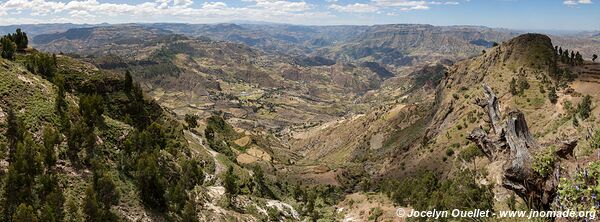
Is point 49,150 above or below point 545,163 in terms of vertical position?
below

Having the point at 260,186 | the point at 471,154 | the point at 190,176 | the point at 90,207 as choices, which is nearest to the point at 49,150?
the point at 90,207

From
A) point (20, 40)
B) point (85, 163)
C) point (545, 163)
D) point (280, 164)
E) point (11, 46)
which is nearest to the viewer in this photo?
point (545, 163)

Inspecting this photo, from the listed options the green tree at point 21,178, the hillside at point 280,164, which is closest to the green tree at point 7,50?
the hillside at point 280,164

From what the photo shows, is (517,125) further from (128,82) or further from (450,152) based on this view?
(128,82)

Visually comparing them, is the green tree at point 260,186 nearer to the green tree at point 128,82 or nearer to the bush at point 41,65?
the green tree at point 128,82

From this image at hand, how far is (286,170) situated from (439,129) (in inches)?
1914

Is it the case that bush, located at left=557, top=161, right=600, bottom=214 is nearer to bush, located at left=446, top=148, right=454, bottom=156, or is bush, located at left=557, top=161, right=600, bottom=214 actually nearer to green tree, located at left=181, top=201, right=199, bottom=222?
green tree, located at left=181, top=201, right=199, bottom=222

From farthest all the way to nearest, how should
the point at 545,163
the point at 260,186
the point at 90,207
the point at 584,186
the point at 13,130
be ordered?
1. the point at 260,186
2. the point at 13,130
3. the point at 90,207
4. the point at 545,163
5. the point at 584,186

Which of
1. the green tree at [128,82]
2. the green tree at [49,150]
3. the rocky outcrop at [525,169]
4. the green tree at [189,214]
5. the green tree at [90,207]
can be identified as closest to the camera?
the rocky outcrop at [525,169]

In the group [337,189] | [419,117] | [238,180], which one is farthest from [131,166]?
[419,117]

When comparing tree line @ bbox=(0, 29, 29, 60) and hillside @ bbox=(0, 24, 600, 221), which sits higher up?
tree line @ bbox=(0, 29, 29, 60)

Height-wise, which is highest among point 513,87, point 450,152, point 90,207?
point 513,87

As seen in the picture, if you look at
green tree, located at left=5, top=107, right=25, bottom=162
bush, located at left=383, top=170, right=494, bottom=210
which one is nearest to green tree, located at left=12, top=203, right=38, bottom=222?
green tree, located at left=5, top=107, right=25, bottom=162

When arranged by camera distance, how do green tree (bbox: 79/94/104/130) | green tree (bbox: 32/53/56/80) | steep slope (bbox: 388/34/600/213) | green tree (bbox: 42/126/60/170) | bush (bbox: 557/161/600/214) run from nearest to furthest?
bush (bbox: 557/161/600/214) → steep slope (bbox: 388/34/600/213) → green tree (bbox: 42/126/60/170) → green tree (bbox: 79/94/104/130) → green tree (bbox: 32/53/56/80)
